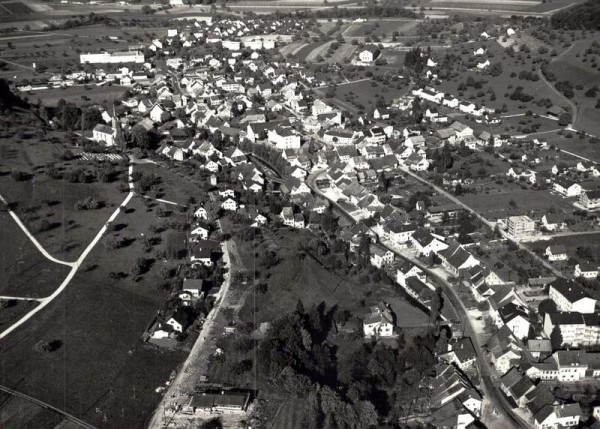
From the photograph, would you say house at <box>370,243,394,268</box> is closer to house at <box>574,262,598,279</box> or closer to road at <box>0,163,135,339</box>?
house at <box>574,262,598,279</box>

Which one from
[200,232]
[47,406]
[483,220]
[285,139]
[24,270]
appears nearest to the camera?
[47,406]

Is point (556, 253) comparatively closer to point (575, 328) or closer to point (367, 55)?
point (575, 328)

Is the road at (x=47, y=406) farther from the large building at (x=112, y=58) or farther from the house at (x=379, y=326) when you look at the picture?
the large building at (x=112, y=58)

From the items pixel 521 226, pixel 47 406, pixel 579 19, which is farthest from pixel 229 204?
pixel 579 19

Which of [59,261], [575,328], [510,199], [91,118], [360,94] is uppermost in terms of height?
[575,328]

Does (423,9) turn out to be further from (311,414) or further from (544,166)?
(311,414)

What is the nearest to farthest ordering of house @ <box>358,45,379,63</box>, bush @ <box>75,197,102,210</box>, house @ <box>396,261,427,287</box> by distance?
house @ <box>396,261,427,287</box>
bush @ <box>75,197,102,210</box>
house @ <box>358,45,379,63</box>

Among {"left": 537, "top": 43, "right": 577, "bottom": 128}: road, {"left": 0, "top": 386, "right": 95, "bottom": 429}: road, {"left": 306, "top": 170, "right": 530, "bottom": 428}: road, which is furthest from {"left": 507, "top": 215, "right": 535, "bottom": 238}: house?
{"left": 0, "top": 386, "right": 95, "bottom": 429}: road

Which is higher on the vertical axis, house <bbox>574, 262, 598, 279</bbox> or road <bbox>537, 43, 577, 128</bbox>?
house <bbox>574, 262, 598, 279</bbox>
